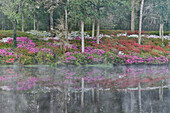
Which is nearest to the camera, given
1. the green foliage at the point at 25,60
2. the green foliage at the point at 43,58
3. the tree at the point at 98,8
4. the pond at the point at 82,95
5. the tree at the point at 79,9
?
the pond at the point at 82,95

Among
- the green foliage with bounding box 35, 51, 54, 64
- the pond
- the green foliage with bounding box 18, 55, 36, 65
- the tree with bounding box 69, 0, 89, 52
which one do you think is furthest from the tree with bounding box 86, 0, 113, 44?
the pond

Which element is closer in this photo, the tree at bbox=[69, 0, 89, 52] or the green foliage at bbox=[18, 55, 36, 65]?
the green foliage at bbox=[18, 55, 36, 65]

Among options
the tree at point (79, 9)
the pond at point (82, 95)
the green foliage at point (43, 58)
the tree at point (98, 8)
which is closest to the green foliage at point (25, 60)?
the green foliage at point (43, 58)

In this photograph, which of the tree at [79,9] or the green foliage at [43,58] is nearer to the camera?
the green foliage at [43,58]

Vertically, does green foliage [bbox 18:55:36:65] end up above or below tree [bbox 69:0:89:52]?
below

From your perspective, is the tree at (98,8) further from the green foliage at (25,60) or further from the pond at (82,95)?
the pond at (82,95)

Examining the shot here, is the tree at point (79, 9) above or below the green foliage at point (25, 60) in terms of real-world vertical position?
above

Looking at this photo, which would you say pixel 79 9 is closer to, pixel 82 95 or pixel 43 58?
pixel 43 58

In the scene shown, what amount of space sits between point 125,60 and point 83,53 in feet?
15.6

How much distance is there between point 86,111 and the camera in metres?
7.21

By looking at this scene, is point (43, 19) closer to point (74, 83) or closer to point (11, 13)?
point (11, 13)

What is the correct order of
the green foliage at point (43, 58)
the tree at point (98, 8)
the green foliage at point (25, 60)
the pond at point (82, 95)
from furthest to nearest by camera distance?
the tree at point (98, 8) < the green foliage at point (43, 58) < the green foliage at point (25, 60) < the pond at point (82, 95)

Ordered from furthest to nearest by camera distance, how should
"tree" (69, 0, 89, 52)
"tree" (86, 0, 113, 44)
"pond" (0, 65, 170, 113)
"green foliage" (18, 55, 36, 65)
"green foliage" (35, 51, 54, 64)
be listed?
"tree" (86, 0, 113, 44) < "tree" (69, 0, 89, 52) < "green foliage" (35, 51, 54, 64) < "green foliage" (18, 55, 36, 65) < "pond" (0, 65, 170, 113)

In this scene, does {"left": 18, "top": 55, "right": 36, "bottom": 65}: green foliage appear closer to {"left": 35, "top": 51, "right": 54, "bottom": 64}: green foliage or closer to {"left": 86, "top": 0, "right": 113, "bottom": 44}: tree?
{"left": 35, "top": 51, "right": 54, "bottom": 64}: green foliage
